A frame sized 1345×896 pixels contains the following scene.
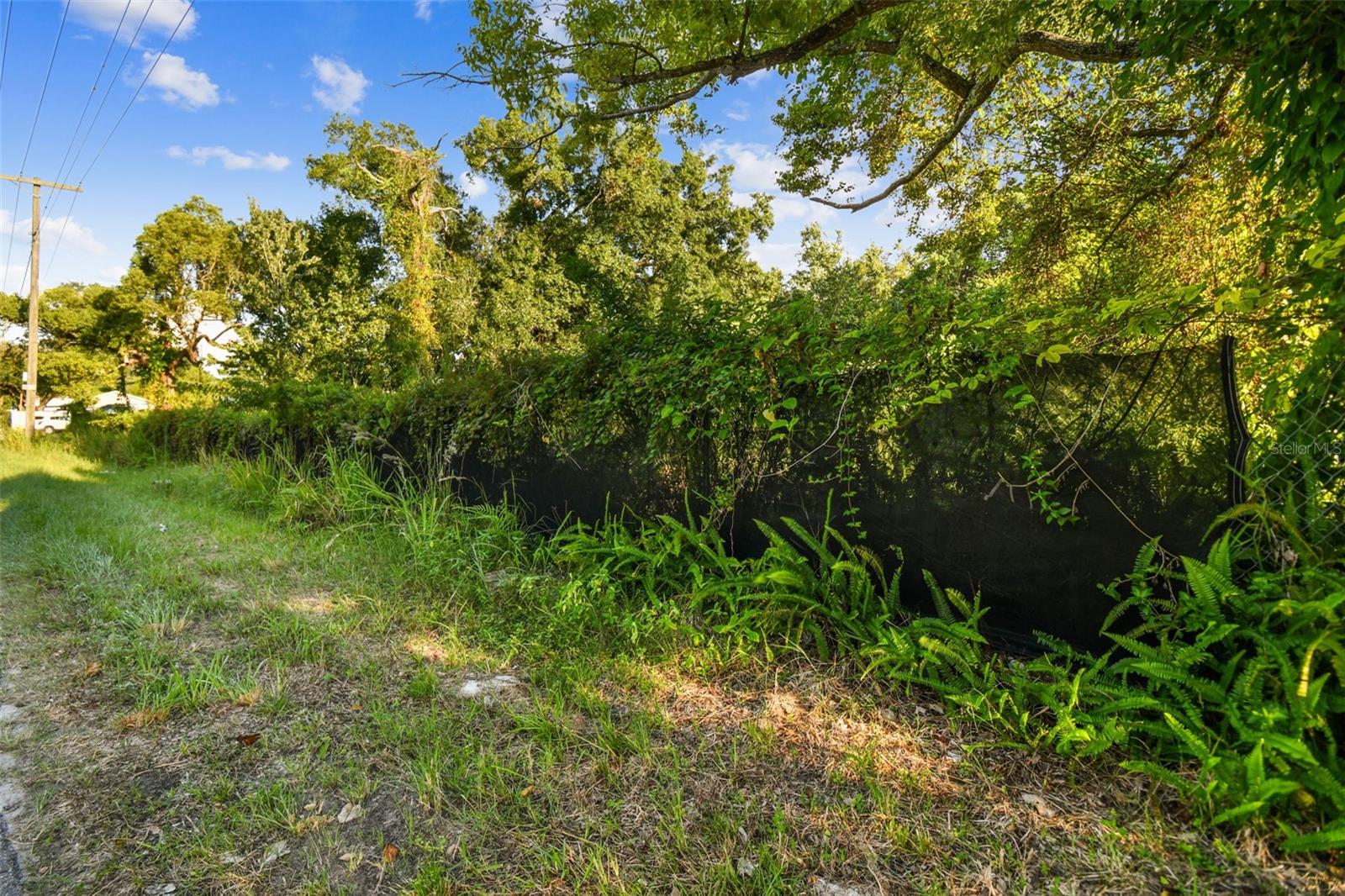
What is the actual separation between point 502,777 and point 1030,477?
7.30ft

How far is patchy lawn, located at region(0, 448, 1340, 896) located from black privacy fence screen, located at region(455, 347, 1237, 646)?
25.8 inches

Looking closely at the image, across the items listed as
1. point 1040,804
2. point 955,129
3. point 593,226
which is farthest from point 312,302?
point 1040,804

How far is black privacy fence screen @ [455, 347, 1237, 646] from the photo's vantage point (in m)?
2.08

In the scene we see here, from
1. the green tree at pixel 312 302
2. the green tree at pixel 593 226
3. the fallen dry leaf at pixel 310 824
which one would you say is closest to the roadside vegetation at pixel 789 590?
the fallen dry leaf at pixel 310 824

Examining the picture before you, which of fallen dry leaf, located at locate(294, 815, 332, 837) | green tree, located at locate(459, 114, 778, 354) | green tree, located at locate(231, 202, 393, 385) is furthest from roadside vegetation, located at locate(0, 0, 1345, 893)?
green tree, located at locate(459, 114, 778, 354)

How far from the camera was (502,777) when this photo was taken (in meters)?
1.83

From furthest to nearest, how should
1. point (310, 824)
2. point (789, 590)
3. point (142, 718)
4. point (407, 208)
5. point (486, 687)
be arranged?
point (407, 208)
point (789, 590)
point (486, 687)
point (142, 718)
point (310, 824)

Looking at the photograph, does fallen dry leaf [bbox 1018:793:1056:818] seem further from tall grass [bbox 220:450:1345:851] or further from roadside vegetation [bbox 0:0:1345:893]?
tall grass [bbox 220:450:1345:851]

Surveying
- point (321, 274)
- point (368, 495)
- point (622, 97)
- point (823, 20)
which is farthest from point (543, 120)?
point (321, 274)

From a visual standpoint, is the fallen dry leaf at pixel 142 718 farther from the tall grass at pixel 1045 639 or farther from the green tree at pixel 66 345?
the green tree at pixel 66 345

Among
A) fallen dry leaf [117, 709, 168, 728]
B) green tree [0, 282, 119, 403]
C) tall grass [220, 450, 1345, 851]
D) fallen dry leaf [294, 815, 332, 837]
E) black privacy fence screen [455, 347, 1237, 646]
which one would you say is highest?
green tree [0, 282, 119, 403]

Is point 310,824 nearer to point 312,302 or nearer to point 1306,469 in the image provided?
point 1306,469

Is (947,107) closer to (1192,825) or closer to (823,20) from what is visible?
(823,20)

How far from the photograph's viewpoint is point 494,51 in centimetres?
488
